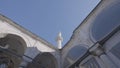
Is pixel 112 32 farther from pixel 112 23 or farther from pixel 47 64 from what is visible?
pixel 47 64

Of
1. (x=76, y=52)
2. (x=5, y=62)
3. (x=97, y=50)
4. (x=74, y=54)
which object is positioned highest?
(x=97, y=50)

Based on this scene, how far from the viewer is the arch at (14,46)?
961 cm

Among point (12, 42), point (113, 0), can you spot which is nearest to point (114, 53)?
point (113, 0)

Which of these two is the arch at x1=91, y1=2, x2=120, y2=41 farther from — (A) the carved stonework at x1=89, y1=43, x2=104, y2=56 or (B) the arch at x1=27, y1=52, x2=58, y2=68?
(B) the arch at x1=27, y1=52, x2=58, y2=68

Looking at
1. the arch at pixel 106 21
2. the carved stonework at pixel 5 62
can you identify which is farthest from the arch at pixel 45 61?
the arch at pixel 106 21

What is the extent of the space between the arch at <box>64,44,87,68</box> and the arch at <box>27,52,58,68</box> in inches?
26.9

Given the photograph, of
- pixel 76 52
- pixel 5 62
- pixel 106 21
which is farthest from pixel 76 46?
pixel 5 62

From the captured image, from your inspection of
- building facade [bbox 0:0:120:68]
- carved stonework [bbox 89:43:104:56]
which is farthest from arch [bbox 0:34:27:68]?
carved stonework [bbox 89:43:104:56]

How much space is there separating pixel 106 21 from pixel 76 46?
2275 millimetres

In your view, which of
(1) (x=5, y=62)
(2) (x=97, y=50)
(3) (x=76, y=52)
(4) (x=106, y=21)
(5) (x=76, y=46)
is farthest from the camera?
(5) (x=76, y=46)

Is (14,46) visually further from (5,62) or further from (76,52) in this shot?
(76,52)

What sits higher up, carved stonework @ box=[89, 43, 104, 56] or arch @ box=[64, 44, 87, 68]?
carved stonework @ box=[89, 43, 104, 56]

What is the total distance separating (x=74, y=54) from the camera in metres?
10.3

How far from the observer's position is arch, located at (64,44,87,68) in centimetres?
988
